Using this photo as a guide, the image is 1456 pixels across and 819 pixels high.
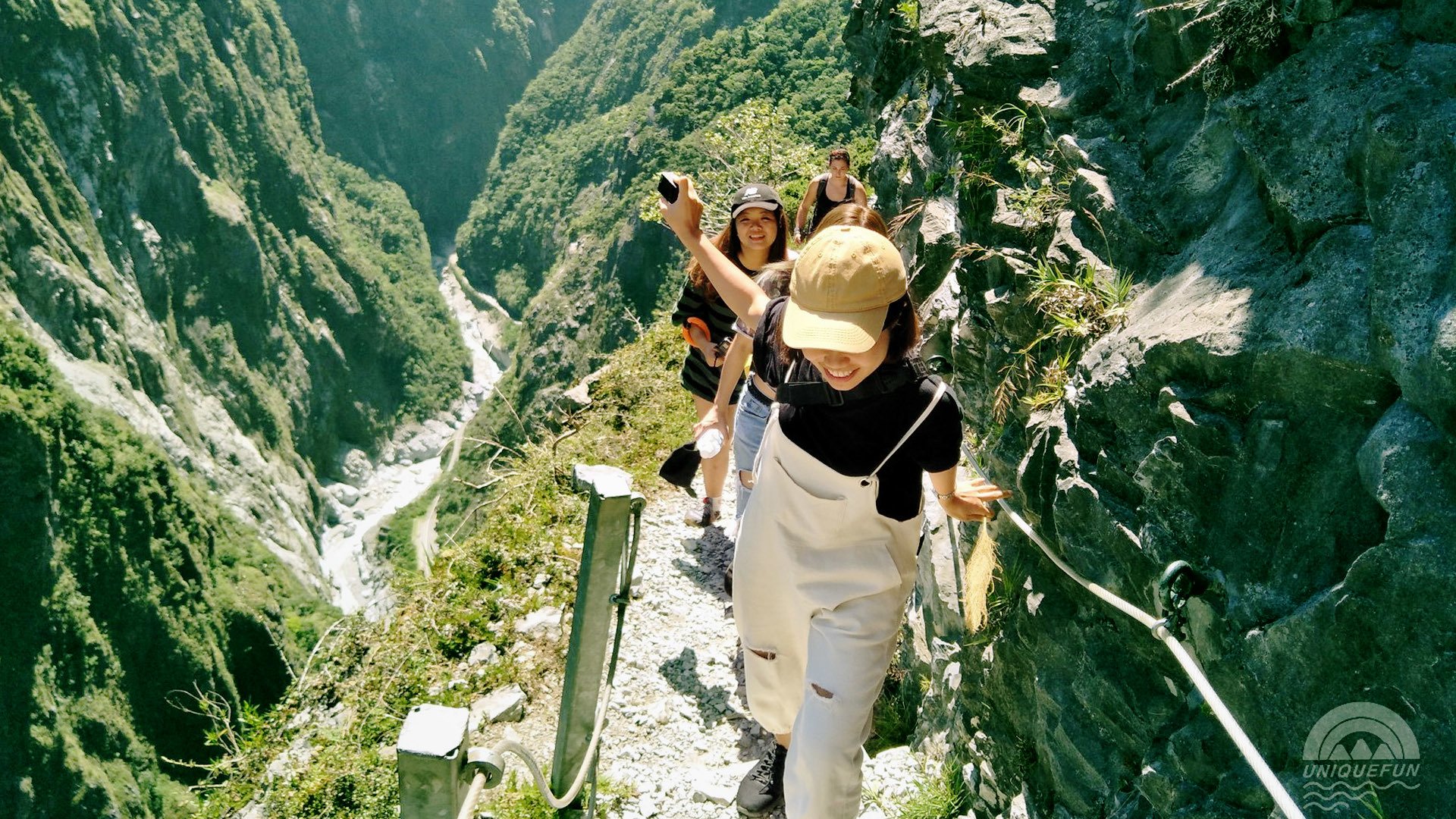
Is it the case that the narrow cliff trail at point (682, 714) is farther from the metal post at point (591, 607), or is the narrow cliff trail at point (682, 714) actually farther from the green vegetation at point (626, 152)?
the green vegetation at point (626, 152)

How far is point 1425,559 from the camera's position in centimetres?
169

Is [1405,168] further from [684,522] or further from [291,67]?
[291,67]

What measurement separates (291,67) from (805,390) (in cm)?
13368

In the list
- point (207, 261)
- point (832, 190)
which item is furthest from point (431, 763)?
point (207, 261)

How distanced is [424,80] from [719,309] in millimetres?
146495

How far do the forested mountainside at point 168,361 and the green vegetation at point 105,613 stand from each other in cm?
12

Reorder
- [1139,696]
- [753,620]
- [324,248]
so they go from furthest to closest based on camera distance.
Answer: [324,248] < [753,620] < [1139,696]

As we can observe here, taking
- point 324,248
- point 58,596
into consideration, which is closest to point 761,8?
point 324,248

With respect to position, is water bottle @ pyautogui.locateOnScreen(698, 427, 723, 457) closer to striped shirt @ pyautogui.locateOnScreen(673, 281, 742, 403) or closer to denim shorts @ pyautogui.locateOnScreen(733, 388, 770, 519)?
denim shorts @ pyautogui.locateOnScreen(733, 388, 770, 519)

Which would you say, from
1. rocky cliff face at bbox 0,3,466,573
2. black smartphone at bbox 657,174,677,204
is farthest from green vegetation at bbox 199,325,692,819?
rocky cliff face at bbox 0,3,466,573

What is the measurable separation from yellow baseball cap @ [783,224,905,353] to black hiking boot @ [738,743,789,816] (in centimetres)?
193

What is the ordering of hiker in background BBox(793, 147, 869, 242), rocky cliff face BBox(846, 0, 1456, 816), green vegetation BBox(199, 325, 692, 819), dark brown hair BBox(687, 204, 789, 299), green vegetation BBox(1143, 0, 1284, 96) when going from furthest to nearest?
1. hiker in background BBox(793, 147, 869, 242)
2. green vegetation BBox(199, 325, 692, 819)
3. dark brown hair BBox(687, 204, 789, 299)
4. green vegetation BBox(1143, 0, 1284, 96)
5. rocky cliff face BBox(846, 0, 1456, 816)

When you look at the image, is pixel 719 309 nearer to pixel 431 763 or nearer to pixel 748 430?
pixel 748 430

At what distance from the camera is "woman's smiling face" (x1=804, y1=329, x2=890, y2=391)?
2562mm
